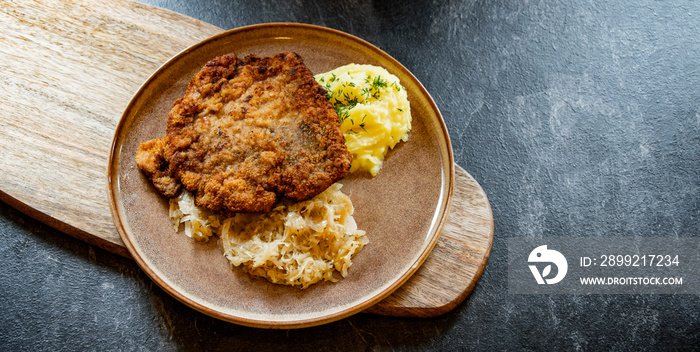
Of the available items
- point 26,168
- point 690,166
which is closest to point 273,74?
point 26,168

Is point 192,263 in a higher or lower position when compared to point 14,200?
lower

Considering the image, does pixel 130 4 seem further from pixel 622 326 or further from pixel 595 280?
pixel 622 326

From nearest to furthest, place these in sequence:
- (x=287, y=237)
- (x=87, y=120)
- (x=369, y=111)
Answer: (x=287, y=237), (x=369, y=111), (x=87, y=120)

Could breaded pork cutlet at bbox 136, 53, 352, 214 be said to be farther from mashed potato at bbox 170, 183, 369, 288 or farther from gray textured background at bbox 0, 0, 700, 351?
gray textured background at bbox 0, 0, 700, 351

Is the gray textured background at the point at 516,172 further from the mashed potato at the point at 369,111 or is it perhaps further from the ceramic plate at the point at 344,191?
the mashed potato at the point at 369,111

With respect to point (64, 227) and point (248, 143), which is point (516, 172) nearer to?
point (248, 143)

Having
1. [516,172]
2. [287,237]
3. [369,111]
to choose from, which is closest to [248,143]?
[287,237]
